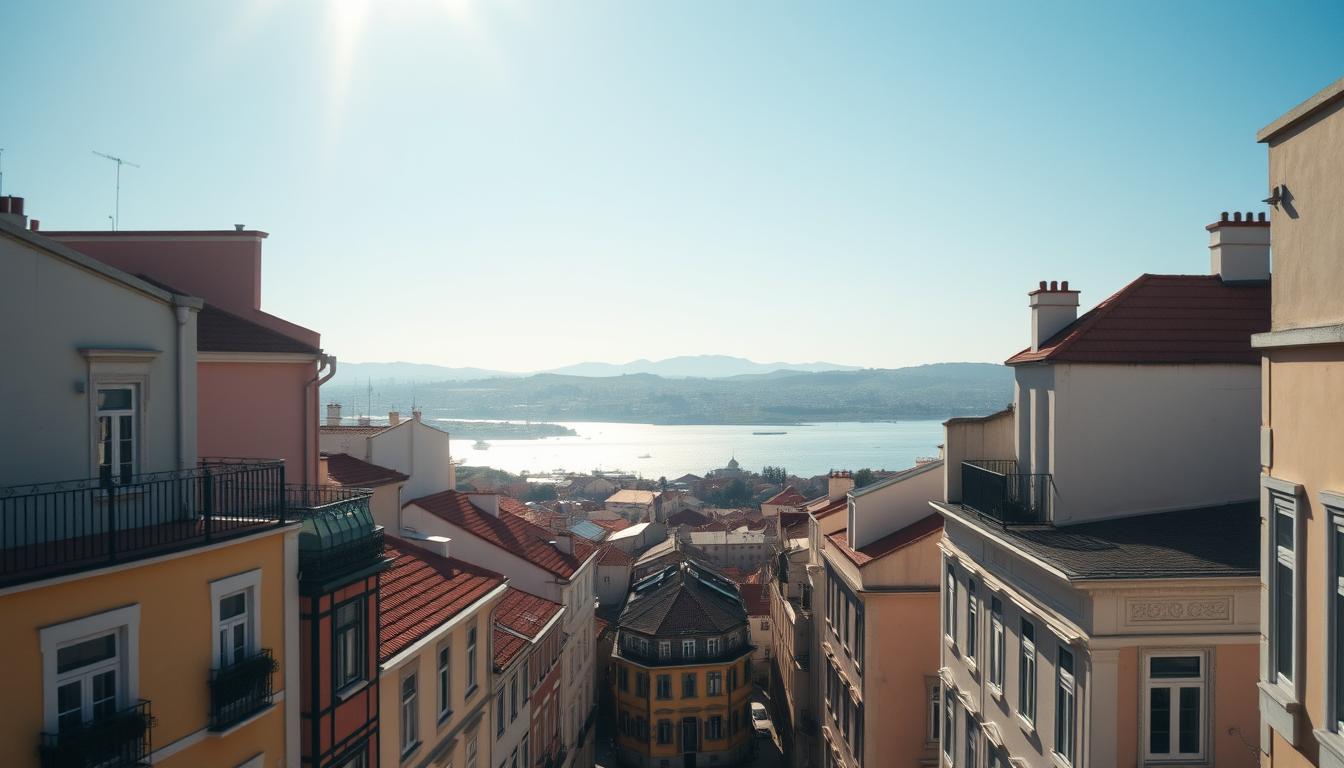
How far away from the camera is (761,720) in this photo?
4588 centimetres

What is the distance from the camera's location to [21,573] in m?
6.92

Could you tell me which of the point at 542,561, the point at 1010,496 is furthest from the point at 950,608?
the point at 542,561

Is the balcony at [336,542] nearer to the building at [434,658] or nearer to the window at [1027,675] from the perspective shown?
the building at [434,658]

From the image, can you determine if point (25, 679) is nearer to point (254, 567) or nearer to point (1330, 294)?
point (254, 567)

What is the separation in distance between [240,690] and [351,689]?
9.32 feet

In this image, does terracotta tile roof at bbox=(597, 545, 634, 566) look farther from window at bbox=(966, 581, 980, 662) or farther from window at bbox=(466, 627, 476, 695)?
window at bbox=(966, 581, 980, 662)

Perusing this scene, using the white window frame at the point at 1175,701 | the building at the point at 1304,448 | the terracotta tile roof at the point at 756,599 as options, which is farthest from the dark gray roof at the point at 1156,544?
the terracotta tile roof at the point at 756,599

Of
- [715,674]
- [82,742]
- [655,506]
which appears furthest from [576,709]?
[655,506]

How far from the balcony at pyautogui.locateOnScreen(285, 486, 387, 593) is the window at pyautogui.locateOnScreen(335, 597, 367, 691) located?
536 mm

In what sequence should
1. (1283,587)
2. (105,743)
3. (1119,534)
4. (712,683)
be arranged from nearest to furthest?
(1283,587)
(105,743)
(1119,534)
(712,683)

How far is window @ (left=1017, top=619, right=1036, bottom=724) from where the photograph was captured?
39.2ft

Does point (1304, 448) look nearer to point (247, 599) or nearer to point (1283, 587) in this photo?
point (1283, 587)

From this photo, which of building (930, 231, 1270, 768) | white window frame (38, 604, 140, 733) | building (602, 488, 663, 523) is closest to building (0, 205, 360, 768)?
white window frame (38, 604, 140, 733)

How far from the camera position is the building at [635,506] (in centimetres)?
11448
